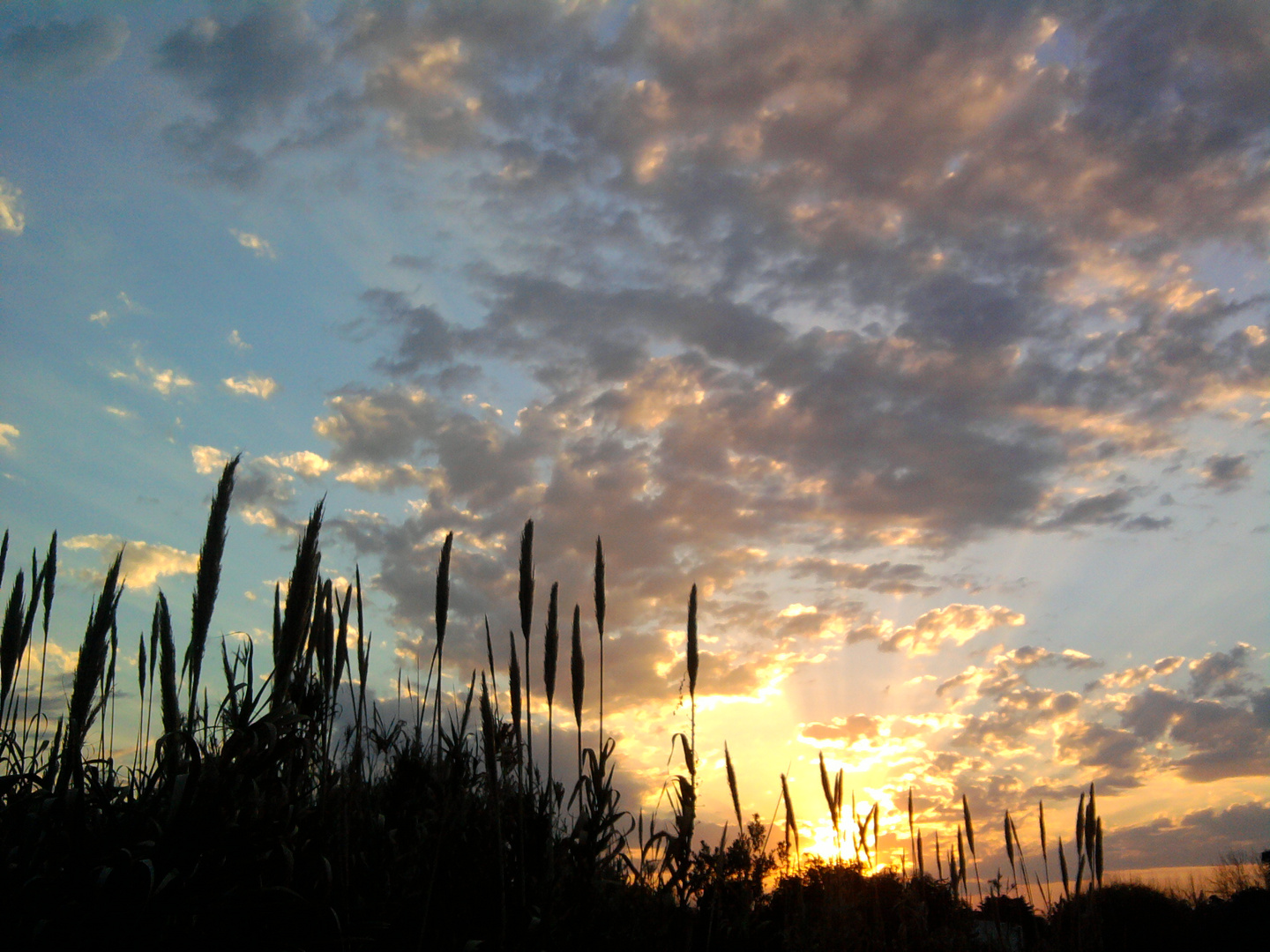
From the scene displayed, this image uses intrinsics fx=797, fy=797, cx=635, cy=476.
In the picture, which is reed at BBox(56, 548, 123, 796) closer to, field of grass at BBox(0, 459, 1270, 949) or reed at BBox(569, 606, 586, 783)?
field of grass at BBox(0, 459, 1270, 949)

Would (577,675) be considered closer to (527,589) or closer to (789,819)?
(527,589)

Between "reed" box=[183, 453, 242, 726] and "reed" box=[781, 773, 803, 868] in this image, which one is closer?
"reed" box=[183, 453, 242, 726]

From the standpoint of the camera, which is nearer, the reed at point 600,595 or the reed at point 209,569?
the reed at point 209,569

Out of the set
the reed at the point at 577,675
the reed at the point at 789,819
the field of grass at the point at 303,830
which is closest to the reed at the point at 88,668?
the field of grass at the point at 303,830

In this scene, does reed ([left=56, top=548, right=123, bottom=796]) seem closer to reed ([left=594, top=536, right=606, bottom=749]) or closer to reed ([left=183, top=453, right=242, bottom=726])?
reed ([left=183, top=453, right=242, bottom=726])

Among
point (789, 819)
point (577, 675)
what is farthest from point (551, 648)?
point (789, 819)

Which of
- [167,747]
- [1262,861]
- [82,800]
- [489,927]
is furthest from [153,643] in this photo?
[1262,861]

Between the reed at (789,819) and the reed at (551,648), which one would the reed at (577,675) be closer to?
the reed at (551,648)

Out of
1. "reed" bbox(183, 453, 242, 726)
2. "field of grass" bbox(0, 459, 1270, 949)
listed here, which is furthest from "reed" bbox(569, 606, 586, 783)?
"reed" bbox(183, 453, 242, 726)

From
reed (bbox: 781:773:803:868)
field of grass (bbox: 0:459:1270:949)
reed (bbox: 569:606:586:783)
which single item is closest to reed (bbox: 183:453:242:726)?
field of grass (bbox: 0:459:1270:949)

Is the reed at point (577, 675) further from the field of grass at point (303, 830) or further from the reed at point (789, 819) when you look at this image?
the reed at point (789, 819)

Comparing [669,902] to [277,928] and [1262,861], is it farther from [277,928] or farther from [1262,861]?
[1262,861]

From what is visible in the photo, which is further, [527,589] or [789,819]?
[789,819]

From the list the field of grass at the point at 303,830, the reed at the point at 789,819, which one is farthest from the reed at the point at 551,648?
the reed at the point at 789,819
